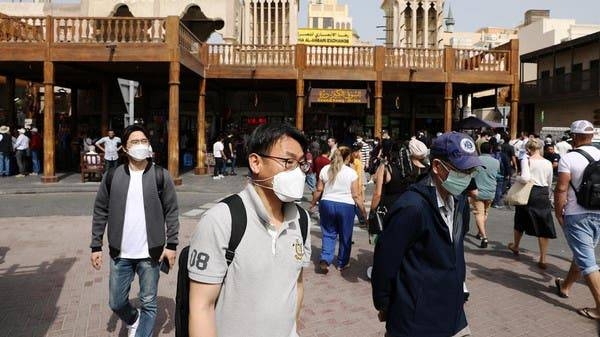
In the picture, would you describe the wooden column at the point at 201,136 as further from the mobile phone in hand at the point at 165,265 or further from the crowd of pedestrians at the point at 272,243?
the mobile phone in hand at the point at 165,265

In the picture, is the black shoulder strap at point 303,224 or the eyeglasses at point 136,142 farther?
the eyeglasses at point 136,142

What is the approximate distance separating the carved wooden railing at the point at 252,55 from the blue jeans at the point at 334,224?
14702mm

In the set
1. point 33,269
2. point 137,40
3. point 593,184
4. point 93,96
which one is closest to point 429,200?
point 593,184

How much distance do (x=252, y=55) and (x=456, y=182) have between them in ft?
61.2

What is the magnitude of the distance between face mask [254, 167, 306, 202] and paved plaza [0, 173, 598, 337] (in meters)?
2.78

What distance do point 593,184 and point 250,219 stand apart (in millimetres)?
4094

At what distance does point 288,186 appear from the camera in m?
2.43

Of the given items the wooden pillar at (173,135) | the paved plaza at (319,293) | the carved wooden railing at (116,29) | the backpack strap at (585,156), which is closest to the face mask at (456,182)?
the paved plaza at (319,293)

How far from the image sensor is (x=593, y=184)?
5160mm

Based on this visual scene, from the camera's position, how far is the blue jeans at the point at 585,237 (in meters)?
5.22

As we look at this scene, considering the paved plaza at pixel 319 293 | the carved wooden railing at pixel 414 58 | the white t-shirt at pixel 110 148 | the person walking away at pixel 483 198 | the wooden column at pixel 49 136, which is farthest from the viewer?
the carved wooden railing at pixel 414 58

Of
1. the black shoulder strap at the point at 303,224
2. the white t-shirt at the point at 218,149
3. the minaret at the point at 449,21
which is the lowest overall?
the black shoulder strap at the point at 303,224

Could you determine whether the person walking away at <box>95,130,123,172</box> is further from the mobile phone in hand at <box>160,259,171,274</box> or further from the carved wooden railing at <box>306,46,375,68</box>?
the mobile phone in hand at <box>160,259,171,274</box>

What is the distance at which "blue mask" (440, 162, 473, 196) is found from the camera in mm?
2996
